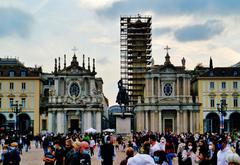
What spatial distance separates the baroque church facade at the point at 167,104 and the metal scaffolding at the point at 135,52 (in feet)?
44.6

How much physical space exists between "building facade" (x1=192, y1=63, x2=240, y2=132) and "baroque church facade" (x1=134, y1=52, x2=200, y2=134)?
225 cm

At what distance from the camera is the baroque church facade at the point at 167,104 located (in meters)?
94.2

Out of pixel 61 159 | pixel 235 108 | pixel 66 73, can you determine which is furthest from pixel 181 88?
pixel 61 159

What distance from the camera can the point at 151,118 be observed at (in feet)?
310

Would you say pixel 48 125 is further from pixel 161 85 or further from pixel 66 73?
pixel 161 85

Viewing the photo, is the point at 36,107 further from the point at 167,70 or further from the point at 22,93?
the point at 167,70

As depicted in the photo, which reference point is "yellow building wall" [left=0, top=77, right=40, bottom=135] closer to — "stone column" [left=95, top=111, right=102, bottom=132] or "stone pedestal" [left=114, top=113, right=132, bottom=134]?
"stone column" [left=95, top=111, right=102, bottom=132]

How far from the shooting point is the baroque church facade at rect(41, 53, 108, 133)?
9481cm

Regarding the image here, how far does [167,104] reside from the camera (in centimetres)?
9538

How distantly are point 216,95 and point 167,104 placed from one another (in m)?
8.92

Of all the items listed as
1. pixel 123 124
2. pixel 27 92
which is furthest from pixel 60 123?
pixel 123 124

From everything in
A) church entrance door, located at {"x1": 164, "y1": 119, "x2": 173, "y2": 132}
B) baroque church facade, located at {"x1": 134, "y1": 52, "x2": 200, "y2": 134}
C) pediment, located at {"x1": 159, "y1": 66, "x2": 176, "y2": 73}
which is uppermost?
pediment, located at {"x1": 159, "y1": 66, "x2": 176, "y2": 73}

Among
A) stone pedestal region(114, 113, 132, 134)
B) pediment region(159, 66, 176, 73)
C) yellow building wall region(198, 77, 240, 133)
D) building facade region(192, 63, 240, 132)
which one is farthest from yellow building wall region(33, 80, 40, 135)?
stone pedestal region(114, 113, 132, 134)

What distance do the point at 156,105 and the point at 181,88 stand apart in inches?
224
